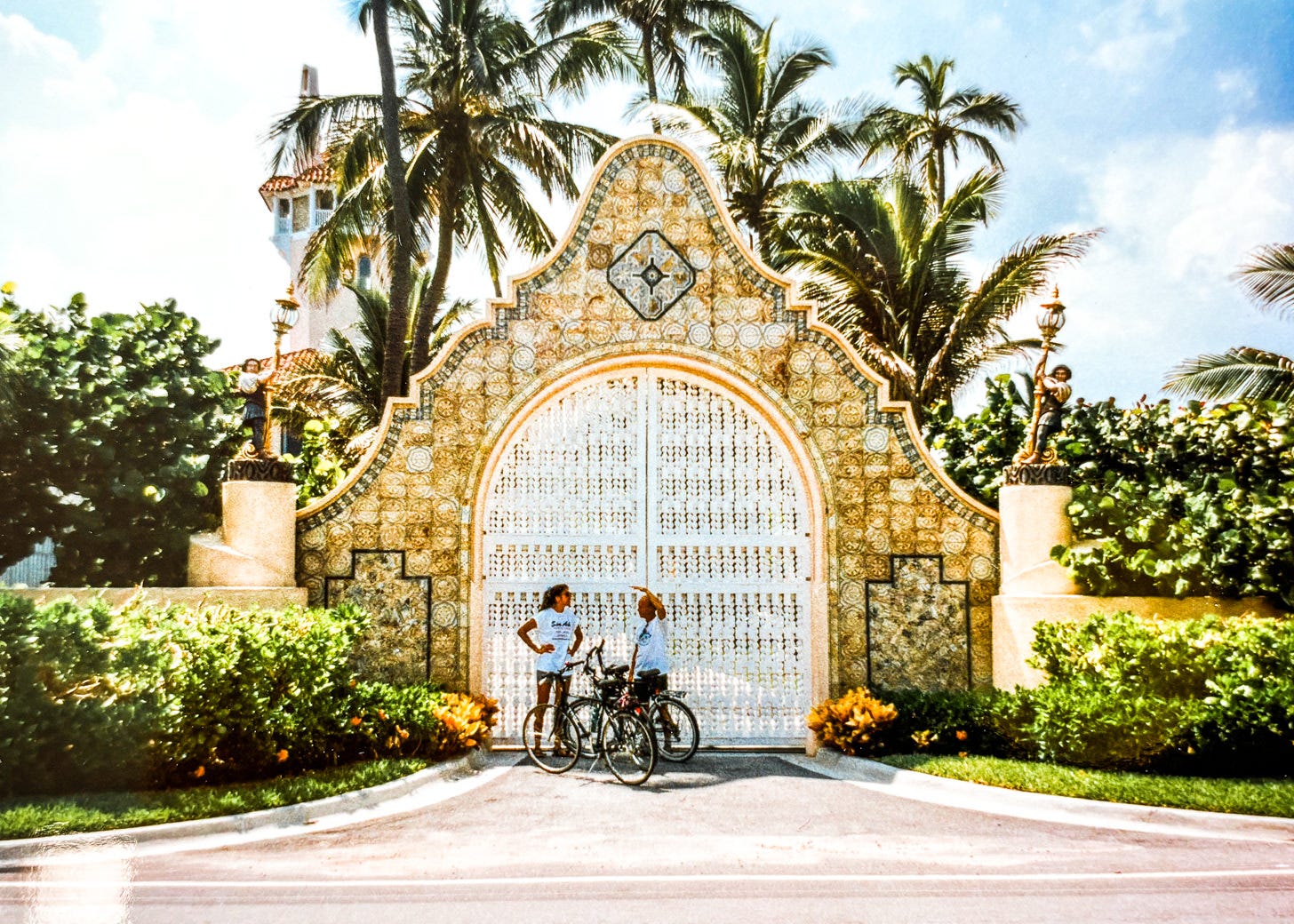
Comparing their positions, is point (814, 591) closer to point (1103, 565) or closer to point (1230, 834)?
point (1103, 565)

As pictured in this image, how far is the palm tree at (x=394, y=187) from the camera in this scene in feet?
61.1

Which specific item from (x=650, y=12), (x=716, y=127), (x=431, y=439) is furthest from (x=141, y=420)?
(x=650, y=12)

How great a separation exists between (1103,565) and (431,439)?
7.49m

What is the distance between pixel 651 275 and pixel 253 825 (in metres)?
7.36

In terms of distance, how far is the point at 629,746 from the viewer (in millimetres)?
10766

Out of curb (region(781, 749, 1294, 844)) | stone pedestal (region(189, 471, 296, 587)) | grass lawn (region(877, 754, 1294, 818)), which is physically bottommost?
curb (region(781, 749, 1294, 844))

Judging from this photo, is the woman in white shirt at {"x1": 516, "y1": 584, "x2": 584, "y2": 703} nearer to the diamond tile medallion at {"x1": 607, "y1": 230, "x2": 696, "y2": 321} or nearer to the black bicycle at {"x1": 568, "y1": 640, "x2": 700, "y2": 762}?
the black bicycle at {"x1": 568, "y1": 640, "x2": 700, "y2": 762}

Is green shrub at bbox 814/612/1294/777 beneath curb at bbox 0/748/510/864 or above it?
above

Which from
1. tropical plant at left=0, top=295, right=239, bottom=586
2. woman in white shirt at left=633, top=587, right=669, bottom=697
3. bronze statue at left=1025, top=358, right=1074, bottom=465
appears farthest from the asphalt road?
tropical plant at left=0, top=295, right=239, bottom=586

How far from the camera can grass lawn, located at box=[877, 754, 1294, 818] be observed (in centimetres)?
883

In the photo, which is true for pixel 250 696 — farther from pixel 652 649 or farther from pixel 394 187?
pixel 394 187

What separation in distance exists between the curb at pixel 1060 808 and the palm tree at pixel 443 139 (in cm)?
1130

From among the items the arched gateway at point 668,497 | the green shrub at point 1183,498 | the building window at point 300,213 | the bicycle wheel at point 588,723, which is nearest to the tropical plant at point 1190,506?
the green shrub at point 1183,498

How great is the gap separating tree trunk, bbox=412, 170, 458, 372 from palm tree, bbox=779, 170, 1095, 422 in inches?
238
